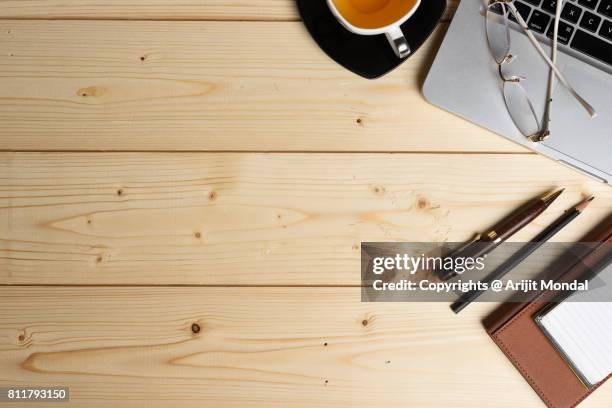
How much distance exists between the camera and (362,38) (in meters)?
0.66

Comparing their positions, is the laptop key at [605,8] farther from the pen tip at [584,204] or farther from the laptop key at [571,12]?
the pen tip at [584,204]

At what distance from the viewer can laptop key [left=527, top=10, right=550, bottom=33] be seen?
2.06ft

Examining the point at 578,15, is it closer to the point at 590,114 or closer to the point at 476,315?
the point at 590,114

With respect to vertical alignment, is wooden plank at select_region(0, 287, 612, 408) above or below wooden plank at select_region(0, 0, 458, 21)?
below

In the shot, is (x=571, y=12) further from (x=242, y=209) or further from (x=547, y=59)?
(x=242, y=209)

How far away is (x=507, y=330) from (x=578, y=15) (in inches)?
12.9

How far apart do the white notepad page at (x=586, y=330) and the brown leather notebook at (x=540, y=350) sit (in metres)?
0.01

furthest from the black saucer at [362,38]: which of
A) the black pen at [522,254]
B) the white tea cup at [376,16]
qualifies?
the black pen at [522,254]

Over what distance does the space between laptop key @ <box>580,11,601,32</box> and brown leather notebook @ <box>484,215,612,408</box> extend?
205mm

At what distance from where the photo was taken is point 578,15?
24.4 inches

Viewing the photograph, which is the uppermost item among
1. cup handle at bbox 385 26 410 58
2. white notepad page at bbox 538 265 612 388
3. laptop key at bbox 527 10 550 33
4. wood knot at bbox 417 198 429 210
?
cup handle at bbox 385 26 410 58

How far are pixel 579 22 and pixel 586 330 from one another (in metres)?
0.31

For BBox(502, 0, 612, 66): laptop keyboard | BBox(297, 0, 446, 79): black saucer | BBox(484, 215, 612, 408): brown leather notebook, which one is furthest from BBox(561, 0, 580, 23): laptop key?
BBox(484, 215, 612, 408): brown leather notebook

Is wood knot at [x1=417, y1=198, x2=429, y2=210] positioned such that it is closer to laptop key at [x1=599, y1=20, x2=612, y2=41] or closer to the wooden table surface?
the wooden table surface
